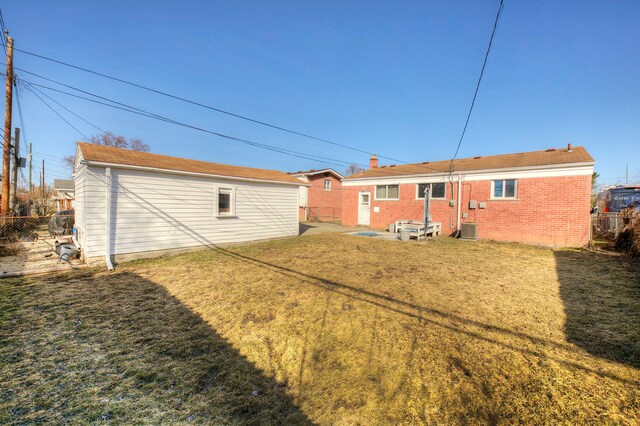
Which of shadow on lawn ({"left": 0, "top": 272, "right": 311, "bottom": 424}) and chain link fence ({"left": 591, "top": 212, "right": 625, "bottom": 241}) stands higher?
chain link fence ({"left": 591, "top": 212, "right": 625, "bottom": 241})

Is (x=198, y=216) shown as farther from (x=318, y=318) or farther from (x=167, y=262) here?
(x=318, y=318)

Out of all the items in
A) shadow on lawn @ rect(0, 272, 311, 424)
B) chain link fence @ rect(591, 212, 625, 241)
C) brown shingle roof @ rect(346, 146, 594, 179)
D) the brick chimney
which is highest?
the brick chimney

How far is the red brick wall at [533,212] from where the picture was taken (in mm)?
11008

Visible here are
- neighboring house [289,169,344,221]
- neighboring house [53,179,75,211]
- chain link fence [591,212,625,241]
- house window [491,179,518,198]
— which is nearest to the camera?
chain link fence [591,212,625,241]

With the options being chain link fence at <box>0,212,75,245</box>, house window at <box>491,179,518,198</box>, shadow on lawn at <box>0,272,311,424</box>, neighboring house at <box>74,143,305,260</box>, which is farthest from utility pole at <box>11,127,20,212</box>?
house window at <box>491,179,518,198</box>

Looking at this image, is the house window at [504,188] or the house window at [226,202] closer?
the house window at [226,202]

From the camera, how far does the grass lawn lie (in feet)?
8.59

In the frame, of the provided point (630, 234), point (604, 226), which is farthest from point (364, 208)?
point (630, 234)

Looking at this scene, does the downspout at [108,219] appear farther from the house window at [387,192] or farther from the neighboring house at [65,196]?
the neighboring house at [65,196]

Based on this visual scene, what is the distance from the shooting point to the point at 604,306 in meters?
4.86

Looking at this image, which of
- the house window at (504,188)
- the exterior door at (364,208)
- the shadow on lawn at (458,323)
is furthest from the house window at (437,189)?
the shadow on lawn at (458,323)

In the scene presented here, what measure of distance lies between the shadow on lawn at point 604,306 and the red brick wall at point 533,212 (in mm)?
3036

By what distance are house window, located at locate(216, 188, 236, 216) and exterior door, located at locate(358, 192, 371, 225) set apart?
10128mm

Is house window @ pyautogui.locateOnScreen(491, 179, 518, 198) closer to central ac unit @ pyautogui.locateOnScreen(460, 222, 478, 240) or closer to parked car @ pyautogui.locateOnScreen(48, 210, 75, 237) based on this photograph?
central ac unit @ pyautogui.locateOnScreen(460, 222, 478, 240)
